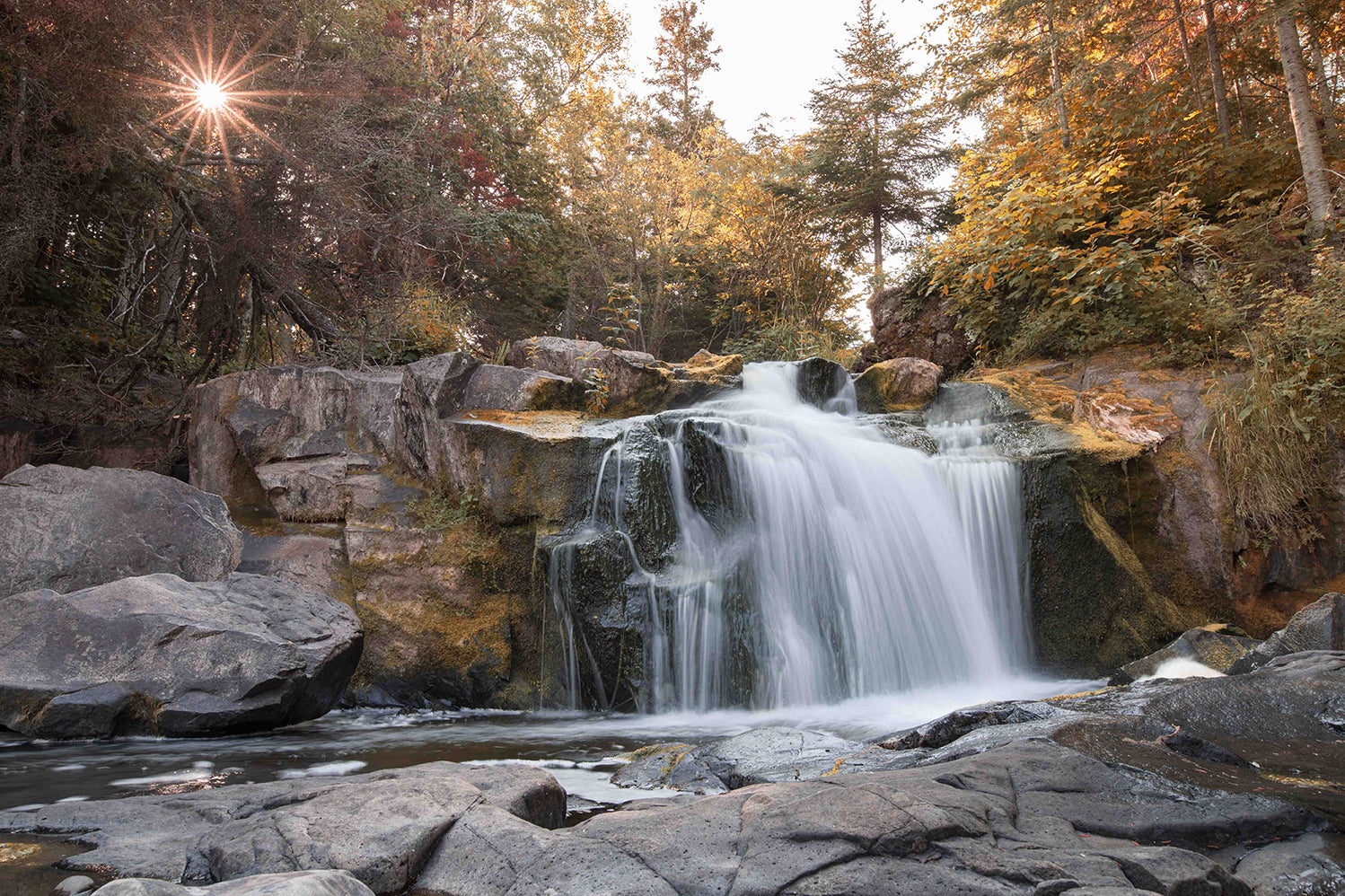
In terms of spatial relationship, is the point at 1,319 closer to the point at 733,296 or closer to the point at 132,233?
the point at 132,233

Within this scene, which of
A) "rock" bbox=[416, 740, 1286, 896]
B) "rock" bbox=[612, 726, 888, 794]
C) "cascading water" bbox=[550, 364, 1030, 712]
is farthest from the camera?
"cascading water" bbox=[550, 364, 1030, 712]

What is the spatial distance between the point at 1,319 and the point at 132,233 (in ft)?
5.26

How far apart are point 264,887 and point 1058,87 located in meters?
12.5

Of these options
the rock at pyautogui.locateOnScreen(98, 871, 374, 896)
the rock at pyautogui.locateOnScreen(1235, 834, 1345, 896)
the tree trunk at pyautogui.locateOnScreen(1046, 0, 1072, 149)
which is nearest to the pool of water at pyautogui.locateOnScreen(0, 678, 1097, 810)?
the rock at pyautogui.locateOnScreen(98, 871, 374, 896)

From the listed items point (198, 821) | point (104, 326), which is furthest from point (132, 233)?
point (198, 821)

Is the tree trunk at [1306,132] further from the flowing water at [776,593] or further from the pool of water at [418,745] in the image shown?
the pool of water at [418,745]

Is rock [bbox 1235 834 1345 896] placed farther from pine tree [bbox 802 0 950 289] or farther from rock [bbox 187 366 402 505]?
pine tree [bbox 802 0 950 289]

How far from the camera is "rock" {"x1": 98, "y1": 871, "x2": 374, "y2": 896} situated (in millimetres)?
1845

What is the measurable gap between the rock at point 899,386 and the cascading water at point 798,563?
1715 mm

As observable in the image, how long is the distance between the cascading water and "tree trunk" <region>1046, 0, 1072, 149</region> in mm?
5252

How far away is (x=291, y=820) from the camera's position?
257cm

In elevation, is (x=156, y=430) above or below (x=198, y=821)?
above

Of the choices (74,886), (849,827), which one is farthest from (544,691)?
(849,827)

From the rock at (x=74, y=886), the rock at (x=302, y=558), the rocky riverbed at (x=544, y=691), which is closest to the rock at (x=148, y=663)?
the rocky riverbed at (x=544, y=691)
